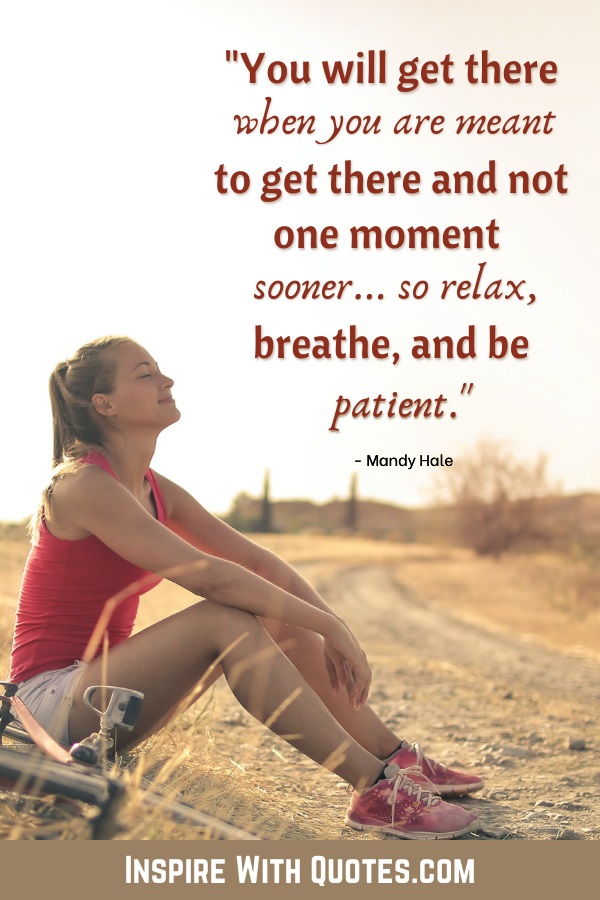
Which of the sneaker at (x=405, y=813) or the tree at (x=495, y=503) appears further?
the tree at (x=495, y=503)

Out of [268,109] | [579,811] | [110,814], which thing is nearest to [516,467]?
[268,109]

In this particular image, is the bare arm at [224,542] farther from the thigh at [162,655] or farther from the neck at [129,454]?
the thigh at [162,655]

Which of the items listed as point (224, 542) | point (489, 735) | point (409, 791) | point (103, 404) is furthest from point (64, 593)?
point (489, 735)

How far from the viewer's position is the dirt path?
11.3 feet

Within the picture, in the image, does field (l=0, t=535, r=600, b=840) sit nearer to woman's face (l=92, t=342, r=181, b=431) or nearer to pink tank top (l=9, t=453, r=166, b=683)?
pink tank top (l=9, t=453, r=166, b=683)

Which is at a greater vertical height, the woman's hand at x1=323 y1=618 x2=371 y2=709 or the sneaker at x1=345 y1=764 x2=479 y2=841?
the woman's hand at x1=323 y1=618 x2=371 y2=709

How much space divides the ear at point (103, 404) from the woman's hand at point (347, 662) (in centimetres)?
103

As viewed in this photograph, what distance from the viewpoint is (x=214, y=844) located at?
227cm

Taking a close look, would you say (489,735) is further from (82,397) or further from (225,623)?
(82,397)

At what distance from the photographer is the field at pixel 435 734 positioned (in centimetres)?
317

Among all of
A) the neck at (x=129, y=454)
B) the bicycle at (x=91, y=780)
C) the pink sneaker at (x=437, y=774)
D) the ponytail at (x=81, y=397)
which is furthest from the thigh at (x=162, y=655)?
the pink sneaker at (x=437, y=774)

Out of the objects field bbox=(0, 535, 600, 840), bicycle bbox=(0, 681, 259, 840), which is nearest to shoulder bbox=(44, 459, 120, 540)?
bicycle bbox=(0, 681, 259, 840)

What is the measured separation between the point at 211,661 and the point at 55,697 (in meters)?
0.49

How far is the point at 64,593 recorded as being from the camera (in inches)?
120
